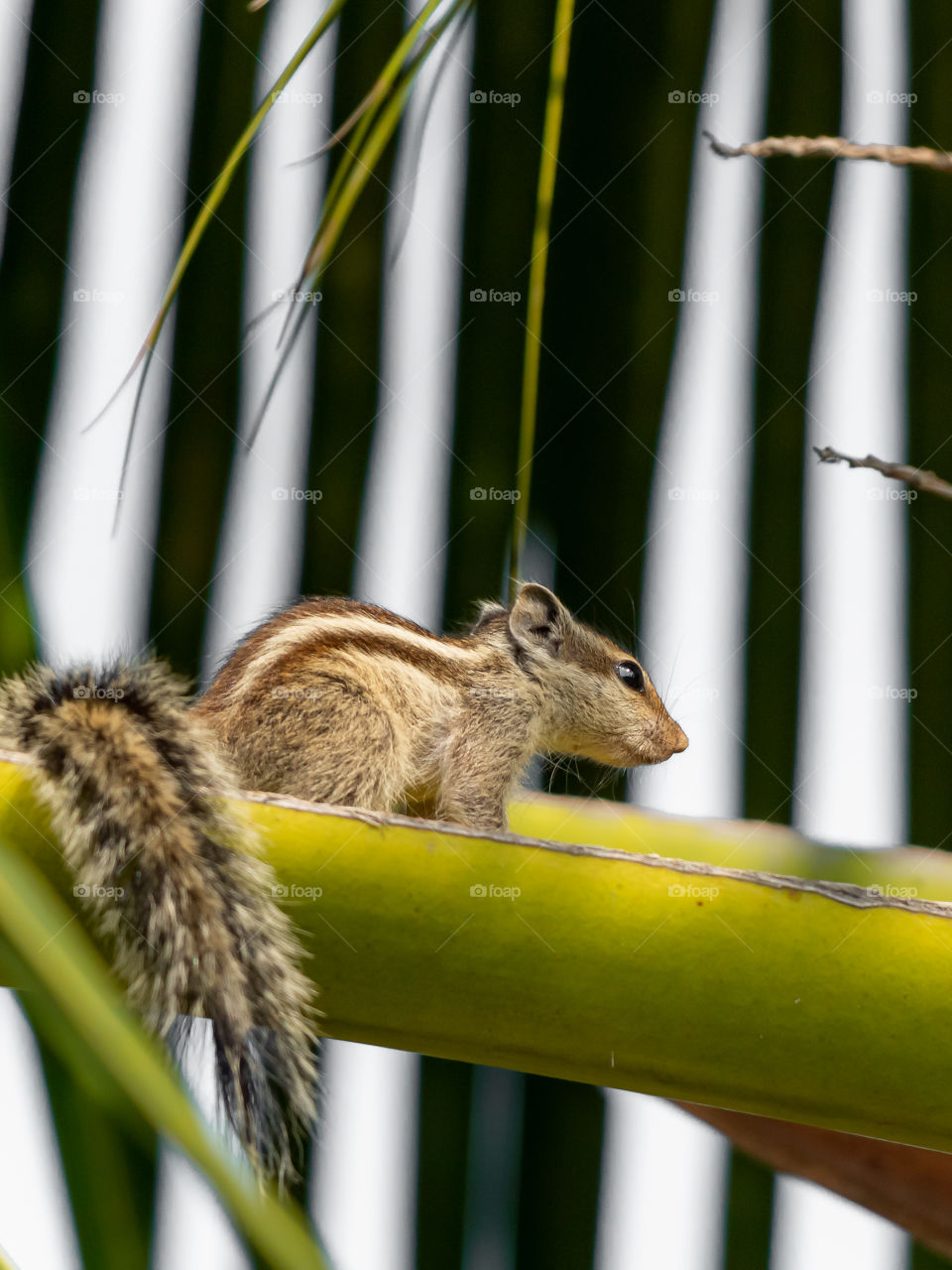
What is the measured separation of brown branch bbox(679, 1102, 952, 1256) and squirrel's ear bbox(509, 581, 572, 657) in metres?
0.99

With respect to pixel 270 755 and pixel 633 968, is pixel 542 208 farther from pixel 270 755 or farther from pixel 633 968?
pixel 270 755

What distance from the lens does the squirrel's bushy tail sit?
856 millimetres

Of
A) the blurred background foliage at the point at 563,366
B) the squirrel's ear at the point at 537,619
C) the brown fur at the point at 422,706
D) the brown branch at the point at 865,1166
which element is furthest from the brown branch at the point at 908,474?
the squirrel's ear at the point at 537,619

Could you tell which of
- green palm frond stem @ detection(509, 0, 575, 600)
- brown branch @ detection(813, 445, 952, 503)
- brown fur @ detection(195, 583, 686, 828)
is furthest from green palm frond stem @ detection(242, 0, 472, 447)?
brown fur @ detection(195, 583, 686, 828)

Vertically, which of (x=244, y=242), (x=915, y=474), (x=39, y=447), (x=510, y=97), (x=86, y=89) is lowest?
(x=915, y=474)

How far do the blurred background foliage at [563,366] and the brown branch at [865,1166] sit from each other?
1.20ft

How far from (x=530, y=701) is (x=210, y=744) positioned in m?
0.81

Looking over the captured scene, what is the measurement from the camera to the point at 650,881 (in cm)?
84

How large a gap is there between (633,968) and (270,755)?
0.91 m

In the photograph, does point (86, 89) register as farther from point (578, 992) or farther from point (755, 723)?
point (578, 992)

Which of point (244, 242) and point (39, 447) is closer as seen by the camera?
point (39, 447)

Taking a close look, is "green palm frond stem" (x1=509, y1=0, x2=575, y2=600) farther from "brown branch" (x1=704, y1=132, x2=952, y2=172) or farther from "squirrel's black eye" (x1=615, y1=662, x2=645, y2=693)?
"squirrel's black eye" (x1=615, y1=662, x2=645, y2=693)

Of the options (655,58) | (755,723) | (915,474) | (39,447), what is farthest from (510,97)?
(915,474)

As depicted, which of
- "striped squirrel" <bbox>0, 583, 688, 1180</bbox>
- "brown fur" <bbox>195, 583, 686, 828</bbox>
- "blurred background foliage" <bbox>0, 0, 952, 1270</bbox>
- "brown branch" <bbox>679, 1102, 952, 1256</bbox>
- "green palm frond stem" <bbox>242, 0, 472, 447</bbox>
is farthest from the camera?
"brown fur" <bbox>195, 583, 686, 828</bbox>
